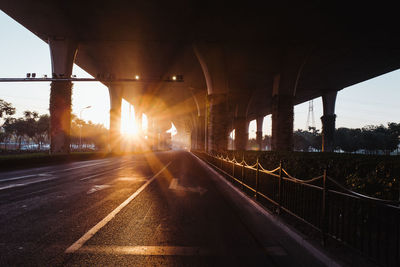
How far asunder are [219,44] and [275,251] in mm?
20058

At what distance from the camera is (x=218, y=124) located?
23.5 m

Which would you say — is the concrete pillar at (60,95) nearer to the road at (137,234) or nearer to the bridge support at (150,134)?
the road at (137,234)

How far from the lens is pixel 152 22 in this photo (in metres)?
18.4

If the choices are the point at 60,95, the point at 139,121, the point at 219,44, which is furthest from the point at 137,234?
the point at 139,121

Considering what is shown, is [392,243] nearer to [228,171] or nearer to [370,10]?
[228,171]

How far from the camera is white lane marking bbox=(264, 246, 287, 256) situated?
151 inches

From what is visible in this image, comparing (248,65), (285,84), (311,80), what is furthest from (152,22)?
(311,80)

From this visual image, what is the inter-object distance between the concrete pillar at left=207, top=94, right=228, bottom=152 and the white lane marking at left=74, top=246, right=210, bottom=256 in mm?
19362

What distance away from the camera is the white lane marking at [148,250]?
147 inches

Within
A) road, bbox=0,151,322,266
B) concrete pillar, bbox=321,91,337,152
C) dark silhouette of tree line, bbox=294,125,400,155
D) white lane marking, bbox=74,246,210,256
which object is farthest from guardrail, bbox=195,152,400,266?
dark silhouette of tree line, bbox=294,125,400,155

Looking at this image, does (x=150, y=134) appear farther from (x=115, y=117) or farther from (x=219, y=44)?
(x=219, y=44)

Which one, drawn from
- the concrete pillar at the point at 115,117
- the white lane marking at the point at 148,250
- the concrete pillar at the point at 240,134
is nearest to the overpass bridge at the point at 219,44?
the concrete pillar at the point at 115,117

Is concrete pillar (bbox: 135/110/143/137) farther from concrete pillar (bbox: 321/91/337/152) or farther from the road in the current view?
the road

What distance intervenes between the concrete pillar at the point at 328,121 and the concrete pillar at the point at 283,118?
14468 mm
